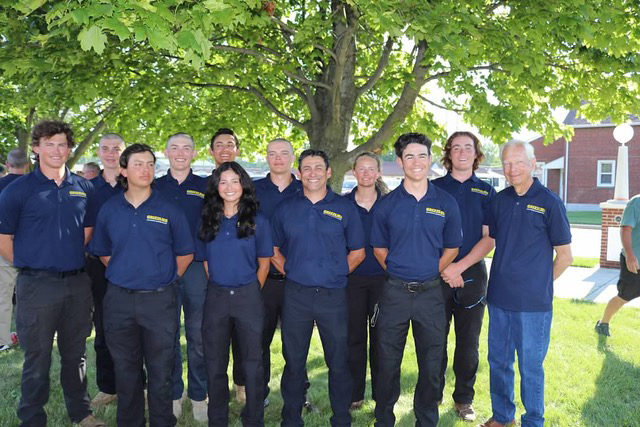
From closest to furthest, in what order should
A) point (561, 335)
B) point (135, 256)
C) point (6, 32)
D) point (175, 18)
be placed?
point (175, 18) → point (135, 256) → point (6, 32) → point (561, 335)

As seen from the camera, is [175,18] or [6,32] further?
[6,32]

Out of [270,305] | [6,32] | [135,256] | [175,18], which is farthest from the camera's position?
[6,32]

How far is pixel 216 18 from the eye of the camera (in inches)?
143

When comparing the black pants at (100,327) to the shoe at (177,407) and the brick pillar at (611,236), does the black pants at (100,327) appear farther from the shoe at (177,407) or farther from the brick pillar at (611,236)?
the brick pillar at (611,236)

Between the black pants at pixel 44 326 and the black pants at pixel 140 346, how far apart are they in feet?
1.29

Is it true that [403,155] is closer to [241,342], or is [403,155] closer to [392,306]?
[392,306]

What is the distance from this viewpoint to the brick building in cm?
3284

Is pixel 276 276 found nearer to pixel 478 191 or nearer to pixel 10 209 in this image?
pixel 478 191

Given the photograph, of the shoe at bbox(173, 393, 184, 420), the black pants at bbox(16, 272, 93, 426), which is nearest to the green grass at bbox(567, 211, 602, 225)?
the shoe at bbox(173, 393, 184, 420)

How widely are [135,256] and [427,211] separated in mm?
2248

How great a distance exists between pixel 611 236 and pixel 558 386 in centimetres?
832

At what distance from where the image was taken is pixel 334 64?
822cm

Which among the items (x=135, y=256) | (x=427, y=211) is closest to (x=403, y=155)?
(x=427, y=211)

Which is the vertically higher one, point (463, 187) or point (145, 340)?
point (463, 187)
